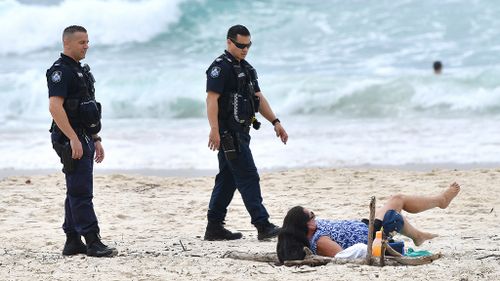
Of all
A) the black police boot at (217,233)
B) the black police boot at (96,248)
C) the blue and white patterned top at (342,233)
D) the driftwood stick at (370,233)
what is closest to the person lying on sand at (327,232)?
the blue and white patterned top at (342,233)

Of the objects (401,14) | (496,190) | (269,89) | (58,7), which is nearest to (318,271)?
(496,190)

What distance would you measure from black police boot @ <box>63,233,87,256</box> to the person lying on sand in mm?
1405

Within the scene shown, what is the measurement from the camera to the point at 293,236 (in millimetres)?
6848

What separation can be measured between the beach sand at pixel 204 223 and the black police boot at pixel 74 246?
0.13 m

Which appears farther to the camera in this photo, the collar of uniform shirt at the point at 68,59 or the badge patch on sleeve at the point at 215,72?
the badge patch on sleeve at the point at 215,72

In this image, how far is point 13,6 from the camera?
3148 cm

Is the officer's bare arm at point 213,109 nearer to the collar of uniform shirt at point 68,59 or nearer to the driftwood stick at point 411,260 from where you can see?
the collar of uniform shirt at point 68,59

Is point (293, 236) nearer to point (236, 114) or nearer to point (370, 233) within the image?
point (370, 233)

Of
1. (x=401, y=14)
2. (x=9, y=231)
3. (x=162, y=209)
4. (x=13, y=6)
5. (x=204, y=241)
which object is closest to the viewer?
(x=204, y=241)

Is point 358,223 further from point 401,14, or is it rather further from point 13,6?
point 13,6

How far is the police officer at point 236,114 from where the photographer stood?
25.4 ft

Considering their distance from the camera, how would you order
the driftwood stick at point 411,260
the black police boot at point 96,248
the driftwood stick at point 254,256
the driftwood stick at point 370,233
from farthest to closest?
the black police boot at point 96,248 → the driftwood stick at point 254,256 → the driftwood stick at point 411,260 → the driftwood stick at point 370,233

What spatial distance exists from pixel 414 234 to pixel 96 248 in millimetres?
2086

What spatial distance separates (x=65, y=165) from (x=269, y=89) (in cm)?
1439
